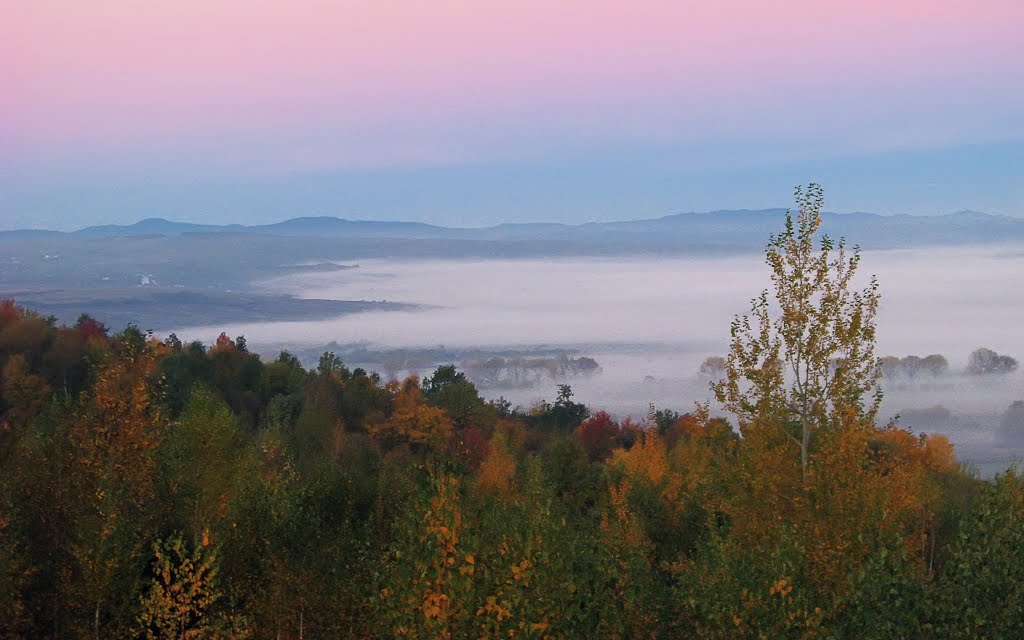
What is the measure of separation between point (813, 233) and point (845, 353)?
2890 millimetres

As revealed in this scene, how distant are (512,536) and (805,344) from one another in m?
9.03

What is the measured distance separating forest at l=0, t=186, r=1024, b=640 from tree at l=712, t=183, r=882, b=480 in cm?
5

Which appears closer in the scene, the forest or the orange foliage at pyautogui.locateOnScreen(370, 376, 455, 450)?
the forest

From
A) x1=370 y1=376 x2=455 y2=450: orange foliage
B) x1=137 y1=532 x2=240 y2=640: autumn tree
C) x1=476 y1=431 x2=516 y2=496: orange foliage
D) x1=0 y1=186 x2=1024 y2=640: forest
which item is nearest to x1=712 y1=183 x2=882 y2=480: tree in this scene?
x1=0 y1=186 x2=1024 y2=640: forest

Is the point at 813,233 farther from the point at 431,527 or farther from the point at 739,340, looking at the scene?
the point at 431,527

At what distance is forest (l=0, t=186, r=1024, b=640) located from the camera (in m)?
17.0

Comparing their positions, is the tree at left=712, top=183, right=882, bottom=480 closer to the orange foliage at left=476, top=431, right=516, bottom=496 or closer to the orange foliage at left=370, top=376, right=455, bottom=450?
the orange foliage at left=476, top=431, right=516, bottom=496

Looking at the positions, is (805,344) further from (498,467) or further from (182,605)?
(498,467)

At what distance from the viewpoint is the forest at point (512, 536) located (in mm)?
16953

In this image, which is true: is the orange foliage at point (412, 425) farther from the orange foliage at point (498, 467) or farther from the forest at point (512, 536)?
the forest at point (512, 536)

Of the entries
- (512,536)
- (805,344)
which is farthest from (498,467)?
(512,536)

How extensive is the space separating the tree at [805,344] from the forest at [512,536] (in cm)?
5

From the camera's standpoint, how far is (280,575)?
24453mm

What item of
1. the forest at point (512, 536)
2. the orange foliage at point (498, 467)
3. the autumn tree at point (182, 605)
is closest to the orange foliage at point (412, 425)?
the orange foliage at point (498, 467)
